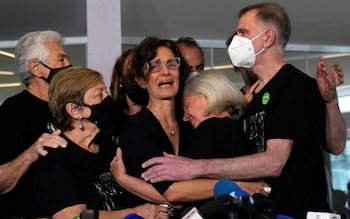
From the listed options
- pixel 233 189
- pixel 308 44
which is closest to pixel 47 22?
pixel 308 44

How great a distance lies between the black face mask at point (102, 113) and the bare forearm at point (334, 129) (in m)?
0.97

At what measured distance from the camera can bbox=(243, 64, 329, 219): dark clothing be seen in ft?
9.45

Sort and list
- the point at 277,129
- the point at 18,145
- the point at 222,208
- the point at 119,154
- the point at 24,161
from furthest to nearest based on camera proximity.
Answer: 1. the point at 18,145
2. the point at 24,161
3. the point at 119,154
4. the point at 277,129
5. the point at 222,208

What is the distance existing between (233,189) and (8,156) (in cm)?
175

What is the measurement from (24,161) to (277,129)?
119 cm

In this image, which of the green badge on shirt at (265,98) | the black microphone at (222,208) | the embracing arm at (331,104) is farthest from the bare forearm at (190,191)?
the black microphone at (222,208)

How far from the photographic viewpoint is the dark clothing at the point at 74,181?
287 centimetres

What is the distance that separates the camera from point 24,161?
10.7ft

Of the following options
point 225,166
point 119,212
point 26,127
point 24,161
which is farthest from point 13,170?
point 225,166

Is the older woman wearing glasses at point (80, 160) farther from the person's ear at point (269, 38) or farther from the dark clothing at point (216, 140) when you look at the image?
the person's ear at point (269, 38)

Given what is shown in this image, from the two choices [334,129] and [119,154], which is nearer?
[119,154]

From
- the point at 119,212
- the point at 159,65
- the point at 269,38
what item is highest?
the point at 269,38

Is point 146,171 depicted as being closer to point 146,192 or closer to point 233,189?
point 146,192

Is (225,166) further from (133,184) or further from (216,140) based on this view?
(133,184)
